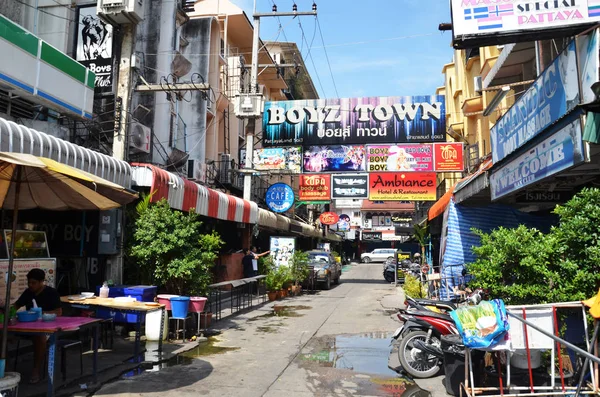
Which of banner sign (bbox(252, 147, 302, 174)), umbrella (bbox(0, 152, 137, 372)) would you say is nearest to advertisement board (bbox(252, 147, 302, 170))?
banner sign (bbox(252, 147, 302, 174))

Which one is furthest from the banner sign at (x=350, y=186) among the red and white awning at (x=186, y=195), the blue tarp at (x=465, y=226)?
the blue tarp at (x=465, y=226)

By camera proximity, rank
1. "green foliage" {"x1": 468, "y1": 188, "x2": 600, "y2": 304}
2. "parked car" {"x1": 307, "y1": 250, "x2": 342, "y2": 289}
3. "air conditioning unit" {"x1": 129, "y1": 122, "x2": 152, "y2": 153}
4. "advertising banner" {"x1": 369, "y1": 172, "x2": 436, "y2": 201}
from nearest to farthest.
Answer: "green foliage" {"x1": 468, "y1": 188, "x2": 600, "y2": 304} → "air conditioning unit" {"x1": 129, "y1": 122, "x2": 152, "y2": 153} → "advertising banner" {"x1": 369, "y1": 172, "x2": 436, "y2": 201} → "parked car" {"x1": 307, "y1": 250, "x2": 342, "y2": 289}

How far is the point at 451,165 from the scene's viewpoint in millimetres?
19984

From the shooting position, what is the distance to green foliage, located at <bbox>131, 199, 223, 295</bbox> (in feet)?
31.1

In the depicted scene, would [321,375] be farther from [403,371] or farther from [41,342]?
[41,342]

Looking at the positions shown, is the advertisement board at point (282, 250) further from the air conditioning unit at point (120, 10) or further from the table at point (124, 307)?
the table at point (124, 307)

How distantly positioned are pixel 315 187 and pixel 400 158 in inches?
158

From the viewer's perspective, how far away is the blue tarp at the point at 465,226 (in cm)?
1151

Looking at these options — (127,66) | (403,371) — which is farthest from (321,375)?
(127,66)

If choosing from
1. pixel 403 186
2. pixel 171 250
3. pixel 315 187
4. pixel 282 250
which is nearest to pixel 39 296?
pixel 171 250

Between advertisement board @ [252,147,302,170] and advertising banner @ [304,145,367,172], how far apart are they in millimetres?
366

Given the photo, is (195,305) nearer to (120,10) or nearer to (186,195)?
(186,195)

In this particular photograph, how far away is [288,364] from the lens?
297 inches

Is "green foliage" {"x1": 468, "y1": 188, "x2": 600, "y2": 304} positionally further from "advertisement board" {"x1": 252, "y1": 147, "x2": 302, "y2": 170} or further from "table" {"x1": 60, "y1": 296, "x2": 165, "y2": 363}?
"advertisement board" {"x1": 252, "y1": 147, "x2": 302, "y2": 170}
